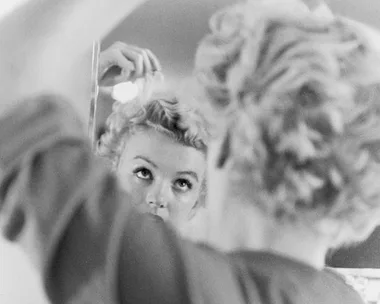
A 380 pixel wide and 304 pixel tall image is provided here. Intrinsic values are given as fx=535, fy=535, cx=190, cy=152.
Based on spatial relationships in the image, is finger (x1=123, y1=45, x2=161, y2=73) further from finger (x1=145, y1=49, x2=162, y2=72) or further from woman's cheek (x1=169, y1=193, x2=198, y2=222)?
woman's cheek (x1=169, y1=193, x2=198, y2=222)

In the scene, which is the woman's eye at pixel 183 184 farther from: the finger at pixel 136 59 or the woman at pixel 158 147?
the finger at pixel 136 59

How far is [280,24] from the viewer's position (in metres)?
0.51

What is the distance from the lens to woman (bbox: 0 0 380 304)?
47 centimetres

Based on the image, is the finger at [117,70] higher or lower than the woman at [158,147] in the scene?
higher

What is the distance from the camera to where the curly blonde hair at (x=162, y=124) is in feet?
1.67

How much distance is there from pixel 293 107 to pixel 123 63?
0.56 ft

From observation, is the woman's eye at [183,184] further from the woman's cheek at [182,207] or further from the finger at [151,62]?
the finger at [151,62]

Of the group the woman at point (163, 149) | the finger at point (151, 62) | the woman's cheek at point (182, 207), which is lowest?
the woman's cheek at point (182, 207)

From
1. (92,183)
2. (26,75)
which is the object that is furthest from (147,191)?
(26,75)

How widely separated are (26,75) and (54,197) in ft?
0.40

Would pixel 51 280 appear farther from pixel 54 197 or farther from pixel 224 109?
pixel 224 109

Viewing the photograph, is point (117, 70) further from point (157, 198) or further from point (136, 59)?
point (157, 198)

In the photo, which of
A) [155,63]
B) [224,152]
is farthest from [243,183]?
[155,63]

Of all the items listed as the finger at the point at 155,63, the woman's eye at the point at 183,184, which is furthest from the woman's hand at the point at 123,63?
the woman's eye at the point at 183,184
